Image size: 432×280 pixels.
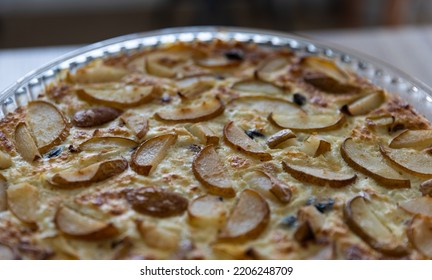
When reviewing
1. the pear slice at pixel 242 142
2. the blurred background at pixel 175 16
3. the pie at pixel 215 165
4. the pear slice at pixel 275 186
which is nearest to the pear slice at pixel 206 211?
the pie at pixel 215 165

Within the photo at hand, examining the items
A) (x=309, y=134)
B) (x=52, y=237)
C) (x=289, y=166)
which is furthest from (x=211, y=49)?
(x=52, y=237)

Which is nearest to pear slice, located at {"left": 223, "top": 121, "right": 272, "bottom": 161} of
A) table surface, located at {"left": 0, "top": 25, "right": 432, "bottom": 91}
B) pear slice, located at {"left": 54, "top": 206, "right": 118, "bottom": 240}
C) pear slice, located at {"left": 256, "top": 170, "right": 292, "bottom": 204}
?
pear slice, located at {"left": 256, "top": 170, "right": 292, "bottom": 204}

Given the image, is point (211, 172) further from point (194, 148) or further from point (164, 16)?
point (164, 16)

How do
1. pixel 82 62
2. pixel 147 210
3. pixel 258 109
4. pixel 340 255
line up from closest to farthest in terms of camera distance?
pixel 340 255 < pixel 147 210 < pixel 258 109 < pixel 82 62

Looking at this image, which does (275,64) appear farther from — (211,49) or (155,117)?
(155,117)

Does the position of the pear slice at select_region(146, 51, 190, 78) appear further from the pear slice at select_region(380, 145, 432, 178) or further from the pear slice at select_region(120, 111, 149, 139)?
the pear slice at select_region(380, 145, 432, 178)

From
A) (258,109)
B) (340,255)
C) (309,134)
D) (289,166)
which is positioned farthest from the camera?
(258,109)

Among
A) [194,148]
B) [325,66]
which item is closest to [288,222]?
[194,148]
